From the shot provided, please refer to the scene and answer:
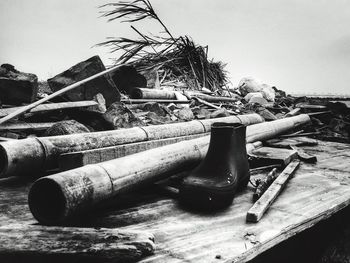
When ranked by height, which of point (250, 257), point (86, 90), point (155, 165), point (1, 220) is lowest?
point (250, 257)

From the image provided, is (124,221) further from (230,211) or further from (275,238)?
(275,238)

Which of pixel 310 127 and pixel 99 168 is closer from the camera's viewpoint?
pixel 99 168

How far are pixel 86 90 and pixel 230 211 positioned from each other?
11.4 feet

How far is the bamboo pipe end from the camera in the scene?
1.56 meters

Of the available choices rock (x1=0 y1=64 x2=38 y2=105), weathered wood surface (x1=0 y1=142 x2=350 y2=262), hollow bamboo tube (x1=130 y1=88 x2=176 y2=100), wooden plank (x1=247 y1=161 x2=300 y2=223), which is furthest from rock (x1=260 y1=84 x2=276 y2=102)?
weathered wood surface (x1=0 y1=142 x2=350 y2=262)

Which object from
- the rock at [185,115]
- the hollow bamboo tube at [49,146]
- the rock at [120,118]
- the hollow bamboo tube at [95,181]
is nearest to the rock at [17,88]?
the rock at [120,118]

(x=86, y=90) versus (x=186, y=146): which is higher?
(x=86, y=90)

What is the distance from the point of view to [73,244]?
4.33 ft

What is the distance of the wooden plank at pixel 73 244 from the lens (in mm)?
1270

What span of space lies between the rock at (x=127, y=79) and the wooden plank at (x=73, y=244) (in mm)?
5515

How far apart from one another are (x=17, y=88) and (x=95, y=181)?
316cm

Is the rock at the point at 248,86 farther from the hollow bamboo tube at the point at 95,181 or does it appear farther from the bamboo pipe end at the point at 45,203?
the bamboo pipe end at the point at 45,203

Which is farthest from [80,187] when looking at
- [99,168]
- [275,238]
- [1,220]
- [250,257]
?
[275,238]

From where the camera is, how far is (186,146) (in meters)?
2.51
